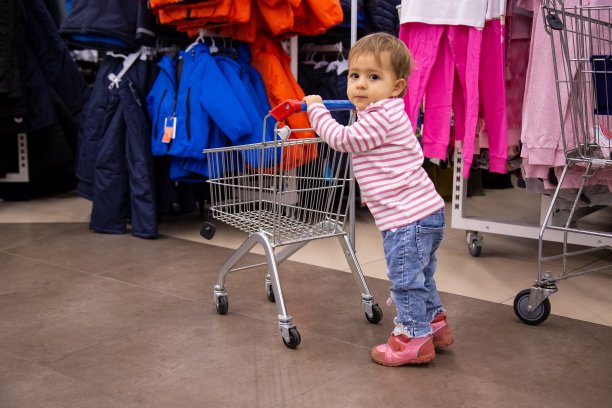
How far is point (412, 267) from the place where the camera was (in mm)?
2311

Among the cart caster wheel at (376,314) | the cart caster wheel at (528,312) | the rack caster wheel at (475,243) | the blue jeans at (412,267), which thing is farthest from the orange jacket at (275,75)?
the blue jeans at (412,267)

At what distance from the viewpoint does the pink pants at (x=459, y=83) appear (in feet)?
10.5

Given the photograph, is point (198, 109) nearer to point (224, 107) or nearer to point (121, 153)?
point (224, 107)

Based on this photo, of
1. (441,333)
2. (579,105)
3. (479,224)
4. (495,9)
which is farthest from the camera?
(479,224)

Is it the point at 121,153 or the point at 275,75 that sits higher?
the point at 275,75

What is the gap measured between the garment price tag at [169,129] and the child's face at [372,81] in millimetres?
1831

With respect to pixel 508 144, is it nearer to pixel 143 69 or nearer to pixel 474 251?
pixel 474 251

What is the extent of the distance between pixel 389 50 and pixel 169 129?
197cm

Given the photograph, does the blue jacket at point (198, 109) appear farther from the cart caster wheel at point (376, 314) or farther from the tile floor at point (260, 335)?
the cart caster wheel at point (376, 314)

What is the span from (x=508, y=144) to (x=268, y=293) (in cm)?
127

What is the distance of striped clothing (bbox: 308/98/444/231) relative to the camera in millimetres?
2283

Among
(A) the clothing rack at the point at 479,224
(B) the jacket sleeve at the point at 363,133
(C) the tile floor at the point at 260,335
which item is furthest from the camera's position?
(A) the clothing rack at the point at 479,224

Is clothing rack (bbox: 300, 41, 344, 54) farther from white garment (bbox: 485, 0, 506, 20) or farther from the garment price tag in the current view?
white garment (bbox: 485, 0, 506, 20)

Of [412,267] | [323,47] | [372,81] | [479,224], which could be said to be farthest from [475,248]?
[323,47]
